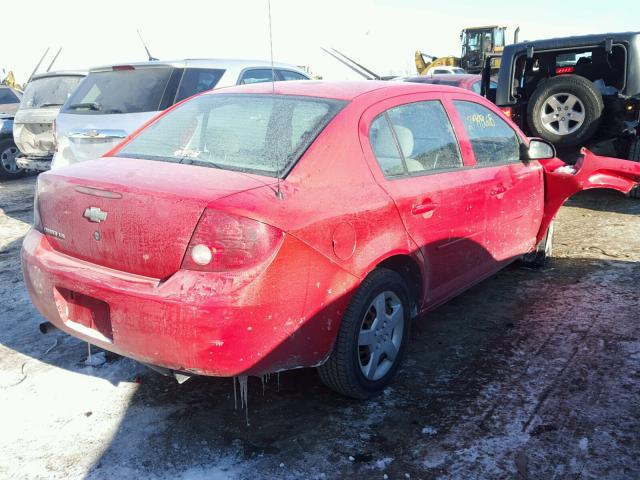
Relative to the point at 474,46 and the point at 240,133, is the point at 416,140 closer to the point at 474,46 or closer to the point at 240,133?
the point at 240,133

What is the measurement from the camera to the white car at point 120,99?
597 cm

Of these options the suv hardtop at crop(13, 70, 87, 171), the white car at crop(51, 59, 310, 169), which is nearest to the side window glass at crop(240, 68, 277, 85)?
the white car at crop(51, 59, 310, 169)

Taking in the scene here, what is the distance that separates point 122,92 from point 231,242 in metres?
4.34

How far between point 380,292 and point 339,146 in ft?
2.46

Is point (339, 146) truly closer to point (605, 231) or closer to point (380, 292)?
point (380, 292)

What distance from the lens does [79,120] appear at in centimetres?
618

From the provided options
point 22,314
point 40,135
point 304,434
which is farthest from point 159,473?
point 40,135

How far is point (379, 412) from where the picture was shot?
3.03 meters

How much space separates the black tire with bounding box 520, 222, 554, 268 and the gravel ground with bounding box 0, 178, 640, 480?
809mm

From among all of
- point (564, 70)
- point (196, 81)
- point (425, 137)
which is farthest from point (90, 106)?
point (564, 70)

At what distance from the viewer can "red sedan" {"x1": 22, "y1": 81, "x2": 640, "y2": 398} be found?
2461 mm

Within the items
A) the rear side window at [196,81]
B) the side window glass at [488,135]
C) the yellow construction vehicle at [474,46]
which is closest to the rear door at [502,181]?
the side window glass at [488,135]

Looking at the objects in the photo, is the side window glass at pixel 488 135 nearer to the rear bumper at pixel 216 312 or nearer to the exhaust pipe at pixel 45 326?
the rear bumper at pixel 216 312

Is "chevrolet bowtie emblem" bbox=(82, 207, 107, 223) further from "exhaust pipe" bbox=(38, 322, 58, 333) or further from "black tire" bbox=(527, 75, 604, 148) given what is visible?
"black tire" bbox=(527, 75, 604, 148)
